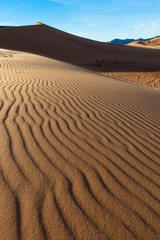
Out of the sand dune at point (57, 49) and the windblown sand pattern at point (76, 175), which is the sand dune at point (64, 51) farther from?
the windblown sand pattern at point (76, 175)

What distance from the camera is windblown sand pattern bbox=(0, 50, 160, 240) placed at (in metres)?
1.48

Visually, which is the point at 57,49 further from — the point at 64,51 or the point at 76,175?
the point at 76,175

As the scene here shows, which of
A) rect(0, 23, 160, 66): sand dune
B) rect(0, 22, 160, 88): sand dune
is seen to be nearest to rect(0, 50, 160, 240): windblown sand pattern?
rect(0, 22, 160, 88): sand dune

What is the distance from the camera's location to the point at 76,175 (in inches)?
78.3

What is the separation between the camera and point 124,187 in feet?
6.22

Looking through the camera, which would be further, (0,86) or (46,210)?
(0,86)

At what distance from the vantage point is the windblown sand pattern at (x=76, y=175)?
1.48 m

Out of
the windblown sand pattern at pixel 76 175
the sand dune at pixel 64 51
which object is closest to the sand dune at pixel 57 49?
the sand dune at pixel 64 51

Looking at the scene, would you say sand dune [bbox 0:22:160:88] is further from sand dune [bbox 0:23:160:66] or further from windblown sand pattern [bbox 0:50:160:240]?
windblown sand pattern [bbox 0:50:160:240]

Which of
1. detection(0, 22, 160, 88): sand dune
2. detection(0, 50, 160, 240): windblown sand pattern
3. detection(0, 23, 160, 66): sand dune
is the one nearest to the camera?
detection(0, 50, 160, 240): windblown sand pattern

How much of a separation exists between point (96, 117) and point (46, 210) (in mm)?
2197

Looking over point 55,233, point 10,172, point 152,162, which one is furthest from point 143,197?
point 10,172

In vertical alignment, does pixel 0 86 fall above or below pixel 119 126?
above

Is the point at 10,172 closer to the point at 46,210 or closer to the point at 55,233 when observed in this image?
the point at 46,210
